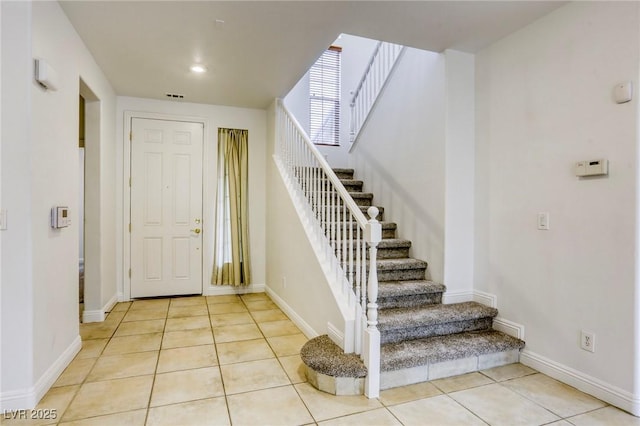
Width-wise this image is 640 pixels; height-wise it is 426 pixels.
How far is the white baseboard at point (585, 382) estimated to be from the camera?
6.58 ft

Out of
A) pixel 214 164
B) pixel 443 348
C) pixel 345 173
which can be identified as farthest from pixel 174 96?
pixel 443 348

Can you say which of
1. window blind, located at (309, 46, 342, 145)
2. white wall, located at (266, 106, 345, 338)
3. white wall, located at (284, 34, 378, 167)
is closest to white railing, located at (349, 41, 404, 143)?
white wall, located at (284, 34, 378, 167)

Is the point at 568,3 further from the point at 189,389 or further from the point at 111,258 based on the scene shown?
the point at 111,258

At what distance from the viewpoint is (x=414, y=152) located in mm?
3432

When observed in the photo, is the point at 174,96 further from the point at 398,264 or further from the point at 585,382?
the point at 585,382

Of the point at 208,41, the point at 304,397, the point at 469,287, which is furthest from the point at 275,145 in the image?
the point at 304,397

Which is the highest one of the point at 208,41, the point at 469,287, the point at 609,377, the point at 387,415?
the point at 208,41

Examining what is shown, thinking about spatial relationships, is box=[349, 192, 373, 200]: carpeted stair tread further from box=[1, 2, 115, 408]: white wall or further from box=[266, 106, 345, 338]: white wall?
box=[1, 2, 115, 408]: white wall

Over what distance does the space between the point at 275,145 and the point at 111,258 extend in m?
2.31

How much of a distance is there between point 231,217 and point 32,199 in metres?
2.67

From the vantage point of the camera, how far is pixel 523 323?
2664 millimetres

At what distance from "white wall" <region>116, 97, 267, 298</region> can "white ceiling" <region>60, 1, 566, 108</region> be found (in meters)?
0.86

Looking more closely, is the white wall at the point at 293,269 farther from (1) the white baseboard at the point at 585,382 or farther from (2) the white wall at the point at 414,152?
(1) the white baseboard at the point at 585,382

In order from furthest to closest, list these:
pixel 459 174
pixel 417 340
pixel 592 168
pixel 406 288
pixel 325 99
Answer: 1. pixel 325 99
2. pixel 459 174
3. pixel 406 288
4. pixel 417 340
5. pixel 592 168
